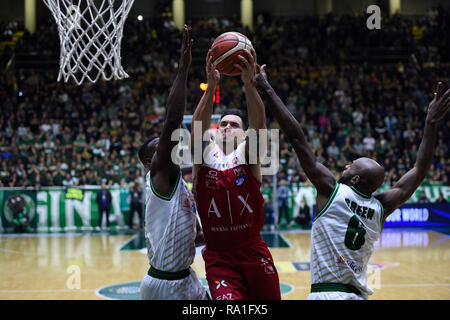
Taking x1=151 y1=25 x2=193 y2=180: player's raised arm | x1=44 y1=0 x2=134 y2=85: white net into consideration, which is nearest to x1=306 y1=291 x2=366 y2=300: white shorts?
x1=151 y1=25 x2=193 y2=180: player's raised arm

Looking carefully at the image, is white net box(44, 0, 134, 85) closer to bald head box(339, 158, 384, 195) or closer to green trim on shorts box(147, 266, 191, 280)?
green trim on shorts box(147, 266, 191, 280)

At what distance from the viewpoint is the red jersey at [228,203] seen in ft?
11.7

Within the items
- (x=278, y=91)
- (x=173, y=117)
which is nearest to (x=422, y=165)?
(x=173, y=117)

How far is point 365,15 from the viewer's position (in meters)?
21.0

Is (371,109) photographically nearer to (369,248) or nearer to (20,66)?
(20,66)

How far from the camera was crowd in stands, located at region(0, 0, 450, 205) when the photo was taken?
49.6 feet

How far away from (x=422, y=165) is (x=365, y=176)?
0.48 m

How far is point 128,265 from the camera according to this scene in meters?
9.08

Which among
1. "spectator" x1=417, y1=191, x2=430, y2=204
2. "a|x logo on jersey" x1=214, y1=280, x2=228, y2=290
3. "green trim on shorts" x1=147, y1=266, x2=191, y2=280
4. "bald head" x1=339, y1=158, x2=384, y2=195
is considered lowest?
"spectator" x1=417, y1=191, x2=430, y2=204

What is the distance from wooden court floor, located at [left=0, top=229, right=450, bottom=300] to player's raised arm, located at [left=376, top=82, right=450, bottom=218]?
11.8ft

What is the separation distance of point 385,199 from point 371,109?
15094 mm
